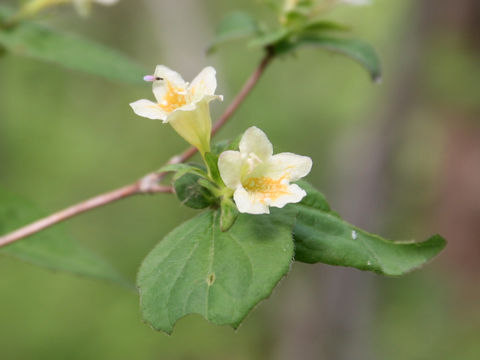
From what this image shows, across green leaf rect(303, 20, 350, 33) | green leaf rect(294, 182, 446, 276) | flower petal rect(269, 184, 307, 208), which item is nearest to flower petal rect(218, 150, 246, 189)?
flower petal rect(269, 184, 307, 208)

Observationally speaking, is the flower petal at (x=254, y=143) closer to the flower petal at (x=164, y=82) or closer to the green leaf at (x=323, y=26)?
the flower petal at (x=164, y=82)

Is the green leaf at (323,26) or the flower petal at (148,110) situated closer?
the flower petal at (148,110)

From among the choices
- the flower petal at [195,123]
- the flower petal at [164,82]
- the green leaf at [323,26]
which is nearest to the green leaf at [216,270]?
the flower petal at [195,123]

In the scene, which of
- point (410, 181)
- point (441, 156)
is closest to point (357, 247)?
point (410, 181)

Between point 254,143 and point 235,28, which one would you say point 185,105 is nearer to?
point 254,143

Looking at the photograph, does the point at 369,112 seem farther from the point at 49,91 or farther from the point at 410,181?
the point at 49,91
